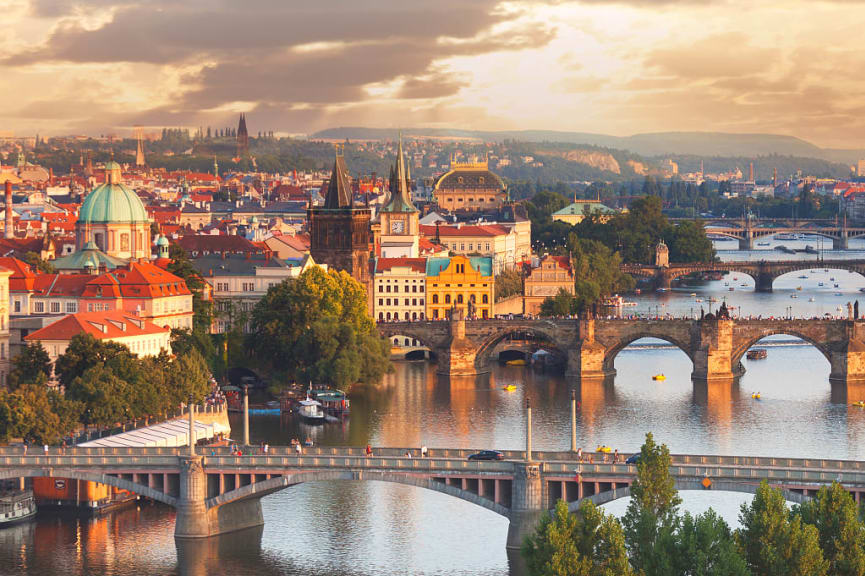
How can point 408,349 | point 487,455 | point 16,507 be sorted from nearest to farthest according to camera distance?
point 487,455
point 16,507
point 408,349

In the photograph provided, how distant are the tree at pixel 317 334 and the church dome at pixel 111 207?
1028cm

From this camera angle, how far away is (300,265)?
92.0 m

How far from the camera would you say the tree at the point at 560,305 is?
319 feet

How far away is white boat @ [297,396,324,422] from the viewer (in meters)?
72.8

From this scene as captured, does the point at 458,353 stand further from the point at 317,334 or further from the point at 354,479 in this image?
the point at 354,479

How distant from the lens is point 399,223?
368 ft

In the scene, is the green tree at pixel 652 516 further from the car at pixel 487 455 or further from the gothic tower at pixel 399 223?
the gothic tower at pixel 399 223

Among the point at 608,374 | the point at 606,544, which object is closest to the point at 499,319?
the point at 608,374

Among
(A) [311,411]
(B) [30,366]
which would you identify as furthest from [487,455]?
(A) [311,411]

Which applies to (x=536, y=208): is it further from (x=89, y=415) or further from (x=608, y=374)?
(x=89, y=415)

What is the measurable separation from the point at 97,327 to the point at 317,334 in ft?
37.4

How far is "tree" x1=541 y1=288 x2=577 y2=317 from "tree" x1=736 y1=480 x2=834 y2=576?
55635 mm

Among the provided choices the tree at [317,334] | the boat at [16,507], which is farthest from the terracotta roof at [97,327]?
the boat at [16,507]

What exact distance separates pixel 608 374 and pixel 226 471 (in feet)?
126
